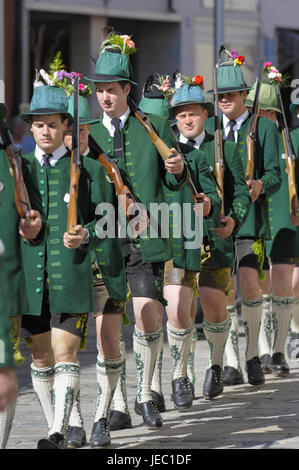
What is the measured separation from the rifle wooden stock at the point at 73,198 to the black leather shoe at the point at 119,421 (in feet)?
5.24

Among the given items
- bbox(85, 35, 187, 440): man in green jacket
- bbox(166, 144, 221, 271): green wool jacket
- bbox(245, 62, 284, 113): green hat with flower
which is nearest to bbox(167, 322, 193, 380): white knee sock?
bbox(166, 144, 221, 271): green wool jacket

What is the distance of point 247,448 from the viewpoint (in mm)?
7570

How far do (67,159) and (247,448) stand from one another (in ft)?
5.79

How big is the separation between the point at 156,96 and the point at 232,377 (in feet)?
6.57

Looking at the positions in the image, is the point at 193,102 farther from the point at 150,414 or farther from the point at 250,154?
the point at 150,414

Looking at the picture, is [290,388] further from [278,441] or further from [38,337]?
[38,337]

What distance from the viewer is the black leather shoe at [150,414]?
324 inches

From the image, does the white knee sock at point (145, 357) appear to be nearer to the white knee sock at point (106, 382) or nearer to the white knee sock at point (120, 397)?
the white knee sock at point (120, 397)

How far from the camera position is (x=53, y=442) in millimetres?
7148

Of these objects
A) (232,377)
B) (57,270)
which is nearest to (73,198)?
(57,270)

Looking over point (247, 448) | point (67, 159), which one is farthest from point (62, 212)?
point (247, 448)

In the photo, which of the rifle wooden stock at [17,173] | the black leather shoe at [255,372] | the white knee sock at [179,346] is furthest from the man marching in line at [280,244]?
the rifle wooden stock at [17,173]

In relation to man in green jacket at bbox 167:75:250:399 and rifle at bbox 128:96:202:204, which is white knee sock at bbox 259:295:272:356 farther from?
rifle at bbox 128:96:202:204

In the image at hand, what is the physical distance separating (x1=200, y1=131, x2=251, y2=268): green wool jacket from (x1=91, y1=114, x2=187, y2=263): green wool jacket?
810 millimetres
